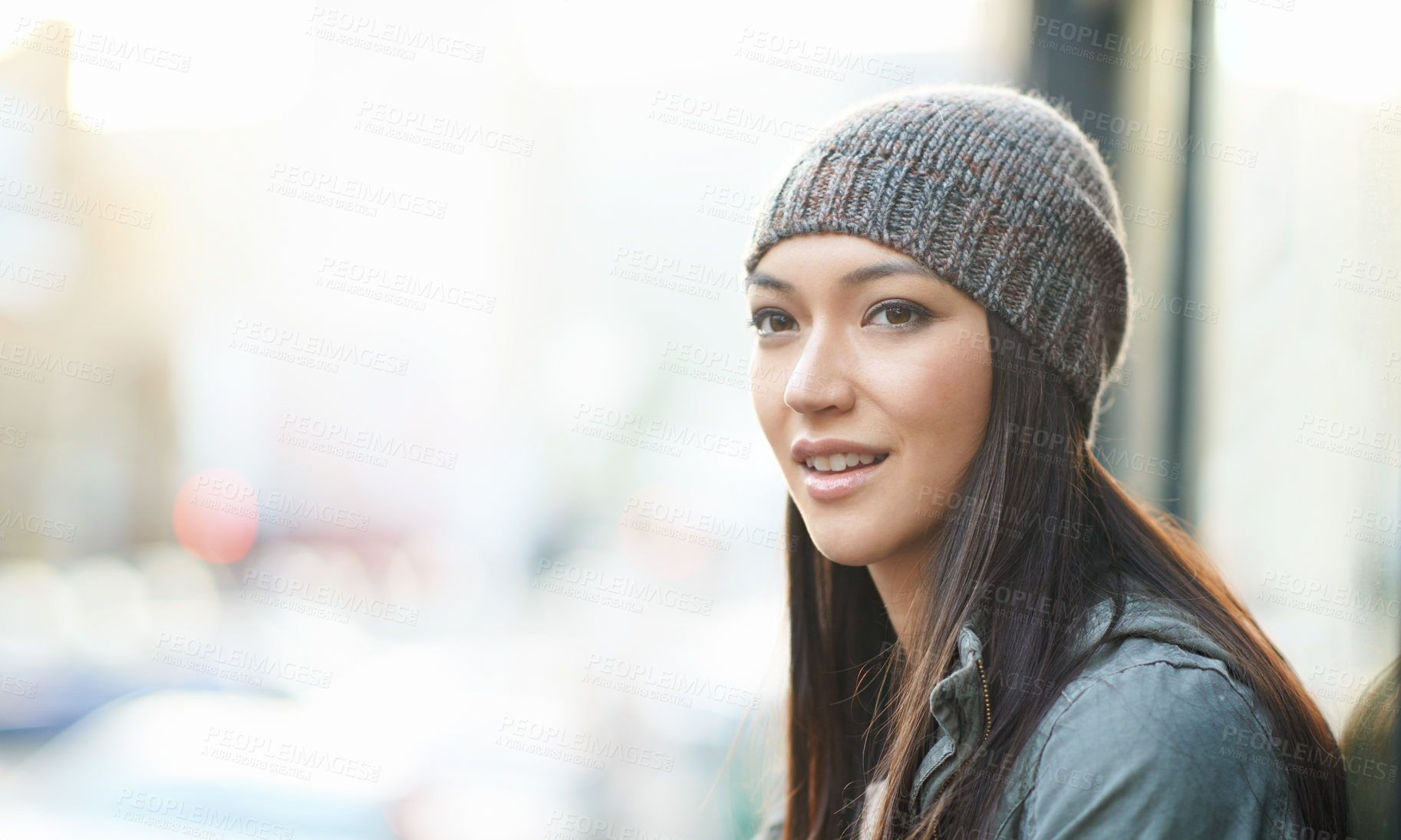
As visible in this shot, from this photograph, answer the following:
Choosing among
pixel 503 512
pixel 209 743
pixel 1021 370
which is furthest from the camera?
pixel 503 512

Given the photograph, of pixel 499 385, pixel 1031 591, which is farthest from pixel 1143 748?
pixel 499 385

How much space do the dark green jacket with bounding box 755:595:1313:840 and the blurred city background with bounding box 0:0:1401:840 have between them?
46cm

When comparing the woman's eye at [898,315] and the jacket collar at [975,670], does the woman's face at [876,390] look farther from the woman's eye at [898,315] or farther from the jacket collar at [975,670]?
the jacket collar at [975,670]

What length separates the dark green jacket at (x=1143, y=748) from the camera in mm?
1081

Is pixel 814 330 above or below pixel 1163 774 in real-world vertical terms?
above

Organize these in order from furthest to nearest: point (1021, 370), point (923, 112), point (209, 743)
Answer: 1. point (209, 743)
2. point (923, 112)
3. point (1021, 370)

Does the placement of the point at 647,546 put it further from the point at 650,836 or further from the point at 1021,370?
the point at 1021,370

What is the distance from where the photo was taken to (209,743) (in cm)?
426

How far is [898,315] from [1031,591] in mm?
443

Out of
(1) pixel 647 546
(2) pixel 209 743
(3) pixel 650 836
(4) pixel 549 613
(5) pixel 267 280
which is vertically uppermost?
(5) pixel 267 280

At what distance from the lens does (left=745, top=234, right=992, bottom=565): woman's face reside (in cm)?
147

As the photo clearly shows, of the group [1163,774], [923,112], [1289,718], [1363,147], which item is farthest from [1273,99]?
[1163,774]

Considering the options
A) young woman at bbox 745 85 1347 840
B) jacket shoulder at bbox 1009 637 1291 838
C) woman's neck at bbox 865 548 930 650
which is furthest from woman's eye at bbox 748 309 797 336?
jacket shoulder at bbox 1009 637 1291 838

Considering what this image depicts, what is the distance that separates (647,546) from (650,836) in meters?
8.76
